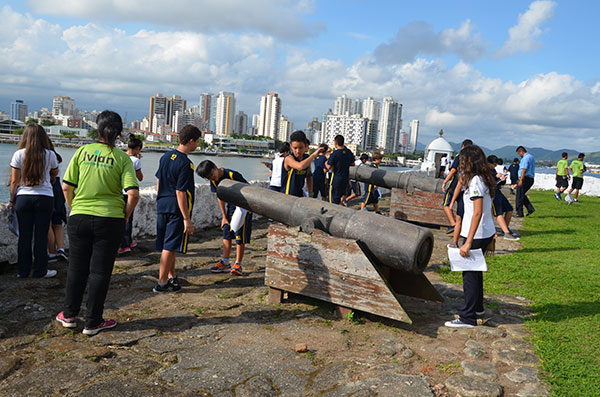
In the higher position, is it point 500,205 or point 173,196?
point 173,196

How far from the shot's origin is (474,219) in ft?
13.4

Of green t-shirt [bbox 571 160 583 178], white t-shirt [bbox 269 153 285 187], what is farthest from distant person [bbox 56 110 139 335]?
green t-shirt [bbox 571 160 583 178]

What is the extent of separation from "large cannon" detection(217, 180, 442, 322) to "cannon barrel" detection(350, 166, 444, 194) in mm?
5848

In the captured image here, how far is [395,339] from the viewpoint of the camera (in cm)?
383

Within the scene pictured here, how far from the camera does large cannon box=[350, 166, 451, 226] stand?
Answer: 9.88 m

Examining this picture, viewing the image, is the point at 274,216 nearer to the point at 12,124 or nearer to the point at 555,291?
the point at 555,291

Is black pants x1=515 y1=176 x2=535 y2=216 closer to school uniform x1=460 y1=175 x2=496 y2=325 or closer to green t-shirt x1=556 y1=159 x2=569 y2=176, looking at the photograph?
green t-shirt x1=556 y1=159 x2=569 y2=176

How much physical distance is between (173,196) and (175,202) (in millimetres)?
68

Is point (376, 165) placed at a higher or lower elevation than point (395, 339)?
higher

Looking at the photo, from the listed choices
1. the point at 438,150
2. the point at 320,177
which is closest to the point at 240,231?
the point at 320,177

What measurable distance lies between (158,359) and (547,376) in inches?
106

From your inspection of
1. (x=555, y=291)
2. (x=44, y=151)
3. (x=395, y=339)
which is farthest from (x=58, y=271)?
(x=555, y=291)

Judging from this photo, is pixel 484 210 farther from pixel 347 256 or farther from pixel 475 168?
pixel 347 256

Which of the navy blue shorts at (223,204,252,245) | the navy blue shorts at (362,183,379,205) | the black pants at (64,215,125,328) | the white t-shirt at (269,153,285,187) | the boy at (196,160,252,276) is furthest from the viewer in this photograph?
the navy blue shorts at (362,183,379,205)
